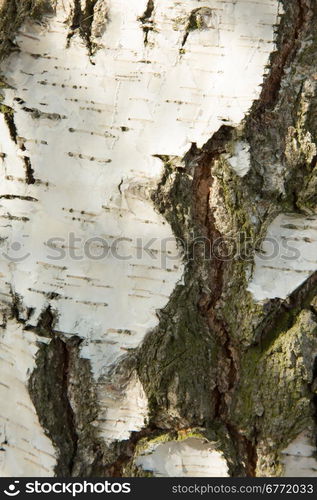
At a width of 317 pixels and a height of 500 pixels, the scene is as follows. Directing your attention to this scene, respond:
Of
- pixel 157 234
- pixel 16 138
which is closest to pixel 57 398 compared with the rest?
pixel 157 234

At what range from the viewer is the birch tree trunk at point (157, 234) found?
160cm

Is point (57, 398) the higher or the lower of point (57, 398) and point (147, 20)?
the lower

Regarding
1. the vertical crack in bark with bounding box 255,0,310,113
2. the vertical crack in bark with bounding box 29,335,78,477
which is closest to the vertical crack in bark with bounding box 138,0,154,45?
the vertical crack in bark with bounding box 255,0,310,113

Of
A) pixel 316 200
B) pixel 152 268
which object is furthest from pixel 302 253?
pixel 152 268

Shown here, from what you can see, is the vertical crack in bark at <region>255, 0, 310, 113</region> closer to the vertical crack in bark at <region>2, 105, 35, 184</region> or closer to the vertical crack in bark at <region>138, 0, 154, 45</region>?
the vertical crack in bark at <region>138, 0, 154, 45</region>

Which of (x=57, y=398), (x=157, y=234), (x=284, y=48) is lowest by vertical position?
(x=57, y=398)

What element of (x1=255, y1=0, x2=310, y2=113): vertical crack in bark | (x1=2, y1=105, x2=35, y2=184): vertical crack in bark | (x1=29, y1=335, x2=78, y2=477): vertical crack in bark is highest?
(x1=255, y1=0, x2=310, y2=113): vertical crack in bark

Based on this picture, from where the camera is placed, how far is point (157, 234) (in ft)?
5.28

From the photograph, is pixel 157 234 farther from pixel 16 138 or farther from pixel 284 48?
pixel 284 48

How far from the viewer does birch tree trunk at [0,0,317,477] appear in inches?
62.8

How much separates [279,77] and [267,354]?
77 cm

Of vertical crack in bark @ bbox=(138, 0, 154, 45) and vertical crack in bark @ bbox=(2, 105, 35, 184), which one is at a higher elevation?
vertical crack in bark @ bbox=(138, 0, 154, 45)

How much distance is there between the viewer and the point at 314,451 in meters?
1.64

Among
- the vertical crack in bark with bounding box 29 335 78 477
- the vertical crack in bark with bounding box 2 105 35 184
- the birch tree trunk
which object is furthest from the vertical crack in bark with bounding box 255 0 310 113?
the vertical crack in bark with bounding box 29 335 78 477
